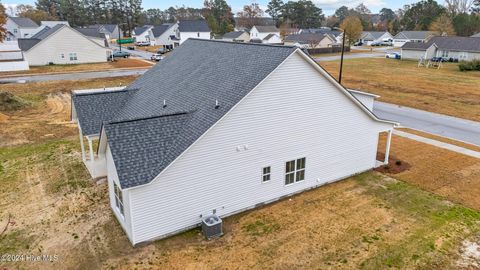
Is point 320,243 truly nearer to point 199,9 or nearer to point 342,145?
point 342,145

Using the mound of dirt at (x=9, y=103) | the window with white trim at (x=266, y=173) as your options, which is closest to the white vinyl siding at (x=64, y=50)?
the mound of dirt at (x=9, y=103)

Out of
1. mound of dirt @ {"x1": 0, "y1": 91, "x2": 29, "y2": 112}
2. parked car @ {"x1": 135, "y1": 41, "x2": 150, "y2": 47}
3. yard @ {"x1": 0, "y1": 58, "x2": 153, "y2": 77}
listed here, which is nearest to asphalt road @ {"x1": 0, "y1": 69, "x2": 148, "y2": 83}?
yard @ {"x1": 0, "y1": 58, "x2": 153, "y2": 77}

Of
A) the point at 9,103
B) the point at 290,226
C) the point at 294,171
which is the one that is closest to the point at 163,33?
the point at 9,103

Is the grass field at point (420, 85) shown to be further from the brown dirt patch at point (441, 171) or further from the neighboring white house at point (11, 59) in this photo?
the neighboring white house at point (11, 59)

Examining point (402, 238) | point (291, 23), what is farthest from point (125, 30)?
point (402, 238)

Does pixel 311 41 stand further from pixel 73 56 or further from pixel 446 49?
pixel 73 56
